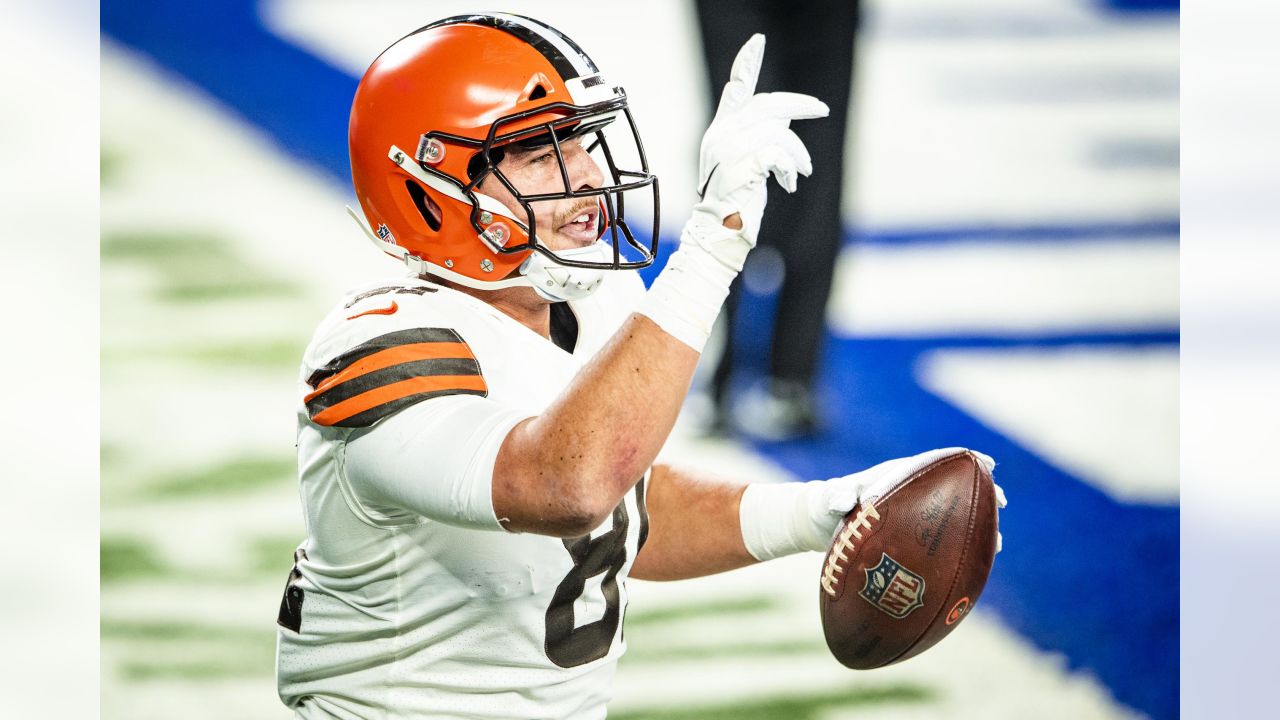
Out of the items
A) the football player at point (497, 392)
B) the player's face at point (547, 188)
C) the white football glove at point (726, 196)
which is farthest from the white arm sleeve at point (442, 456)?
the player's face at point (547, 188)

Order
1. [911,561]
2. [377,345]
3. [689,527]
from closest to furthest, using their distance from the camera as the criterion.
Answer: [377,345], [911,561], [689,527]

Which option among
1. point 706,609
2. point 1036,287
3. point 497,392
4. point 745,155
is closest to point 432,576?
point 497,392

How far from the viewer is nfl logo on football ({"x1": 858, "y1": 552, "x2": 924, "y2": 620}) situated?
1587mm

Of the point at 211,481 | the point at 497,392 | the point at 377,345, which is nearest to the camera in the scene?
the point at 377,345

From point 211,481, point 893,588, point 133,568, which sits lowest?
point 133,568

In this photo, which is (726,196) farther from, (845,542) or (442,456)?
(845,542)

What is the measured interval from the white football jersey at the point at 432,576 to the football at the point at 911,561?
0.97 ft

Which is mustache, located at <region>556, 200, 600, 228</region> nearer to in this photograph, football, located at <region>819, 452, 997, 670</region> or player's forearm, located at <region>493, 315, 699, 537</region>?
player's forearm, located at <region>493, 315, 699, 537</region>

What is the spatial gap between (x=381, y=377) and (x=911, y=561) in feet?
2.37

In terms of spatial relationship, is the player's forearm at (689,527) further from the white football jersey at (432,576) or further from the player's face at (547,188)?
the player's face at (547,188)

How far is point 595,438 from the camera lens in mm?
1157

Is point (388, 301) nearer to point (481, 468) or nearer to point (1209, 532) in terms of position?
point (481, 468)

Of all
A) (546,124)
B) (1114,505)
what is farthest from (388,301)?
(1114,505)

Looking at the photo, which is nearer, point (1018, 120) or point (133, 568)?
point (133, 568)
